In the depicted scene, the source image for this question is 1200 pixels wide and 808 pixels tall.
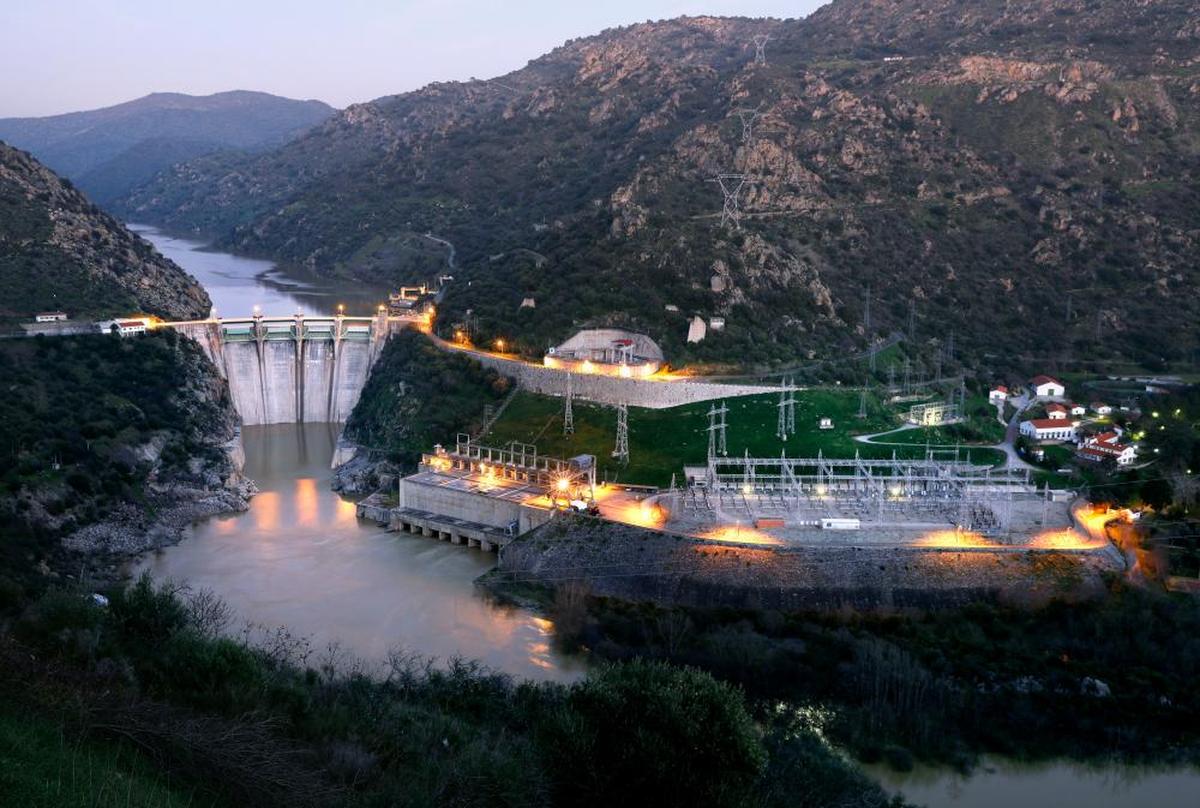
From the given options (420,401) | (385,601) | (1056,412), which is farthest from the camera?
(420,401)

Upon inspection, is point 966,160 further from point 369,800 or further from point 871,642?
point 369,800

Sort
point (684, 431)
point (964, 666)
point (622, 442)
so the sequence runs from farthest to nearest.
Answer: point (684, 431), point (622, 442), point (964, 666)

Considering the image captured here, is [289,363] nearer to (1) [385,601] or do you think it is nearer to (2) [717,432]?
(2) [717,432]

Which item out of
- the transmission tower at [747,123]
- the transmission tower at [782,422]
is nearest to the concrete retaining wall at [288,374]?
the transmission tower at [782,422]

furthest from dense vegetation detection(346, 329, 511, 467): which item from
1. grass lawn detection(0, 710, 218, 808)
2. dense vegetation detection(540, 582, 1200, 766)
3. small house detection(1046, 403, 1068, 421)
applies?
grass lawn detection(0, 710, 218, 808)

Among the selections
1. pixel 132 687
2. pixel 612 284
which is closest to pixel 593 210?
pixel 612 284

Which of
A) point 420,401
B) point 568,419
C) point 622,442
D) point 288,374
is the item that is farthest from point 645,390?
point 288,374

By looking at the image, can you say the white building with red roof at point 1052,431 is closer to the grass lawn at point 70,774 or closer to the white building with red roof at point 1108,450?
the white building with red roof at point 1108,450

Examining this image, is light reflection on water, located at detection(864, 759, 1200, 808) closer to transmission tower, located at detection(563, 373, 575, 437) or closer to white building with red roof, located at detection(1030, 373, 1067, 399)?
transmission tower, located at detection(563, 373, 575, 437)
